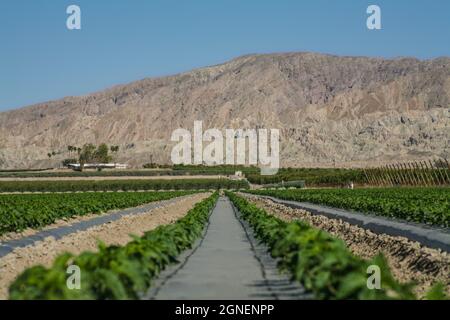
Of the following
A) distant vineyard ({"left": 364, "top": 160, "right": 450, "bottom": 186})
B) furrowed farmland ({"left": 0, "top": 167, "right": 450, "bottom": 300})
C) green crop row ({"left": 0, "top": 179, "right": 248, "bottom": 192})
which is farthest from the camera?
green crop row ({"left": 0, "top": 179, "right": 248, "bottom": 192})

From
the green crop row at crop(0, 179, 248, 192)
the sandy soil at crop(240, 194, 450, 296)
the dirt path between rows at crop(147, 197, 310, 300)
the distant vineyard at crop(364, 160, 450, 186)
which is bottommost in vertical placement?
the green crop row at crop(0, 179, 248, 192)

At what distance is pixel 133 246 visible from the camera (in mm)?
9961

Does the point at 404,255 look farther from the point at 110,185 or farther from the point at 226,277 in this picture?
the point at 110,185

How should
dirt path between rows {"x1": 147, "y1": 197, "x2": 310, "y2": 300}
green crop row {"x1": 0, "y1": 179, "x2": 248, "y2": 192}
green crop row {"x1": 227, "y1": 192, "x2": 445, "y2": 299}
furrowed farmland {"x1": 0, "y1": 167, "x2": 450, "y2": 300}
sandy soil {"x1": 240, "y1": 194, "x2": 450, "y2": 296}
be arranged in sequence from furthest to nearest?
green crop row {"x1": 0, "y1": 179, "x2": 248, "y2": 192} < sandy soil {"x1": 240, "y1": 194, "x2": 450, "y2": 296} < dirt path between rows {"x1": 147, "y1": 197, "x2": 310, "y2": 300} < furrowed farmland {"x1": 0, "y1": 167, "x2": 450, "y2": 300} < green crop row {"x1": 227, "y1": 192, "x2": 445, "y2": 299}

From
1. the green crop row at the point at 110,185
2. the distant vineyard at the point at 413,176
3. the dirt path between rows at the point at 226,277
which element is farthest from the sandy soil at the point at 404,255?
the green crop row at the point at 110,185

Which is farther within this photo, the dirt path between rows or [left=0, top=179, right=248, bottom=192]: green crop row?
[left=0, top=179, right=248, bottom=192]: green crop row

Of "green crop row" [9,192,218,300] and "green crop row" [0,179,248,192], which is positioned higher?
"green crop row" [9,192,218,300]

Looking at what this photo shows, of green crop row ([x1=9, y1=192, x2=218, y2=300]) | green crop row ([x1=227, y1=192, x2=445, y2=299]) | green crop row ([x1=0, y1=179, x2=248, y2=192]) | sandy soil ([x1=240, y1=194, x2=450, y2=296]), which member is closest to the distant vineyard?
green crop row ([x1=0, y1=179, x2=248, y2=192])

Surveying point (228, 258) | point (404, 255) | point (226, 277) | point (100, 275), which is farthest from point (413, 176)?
point (100, 275)

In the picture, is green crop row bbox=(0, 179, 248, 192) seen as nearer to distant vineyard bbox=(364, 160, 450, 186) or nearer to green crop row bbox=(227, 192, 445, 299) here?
distant vineyard bbox=(364, 160, 450, 186)

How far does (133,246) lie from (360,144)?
154m

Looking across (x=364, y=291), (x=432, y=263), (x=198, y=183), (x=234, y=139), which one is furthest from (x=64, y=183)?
(x=234, y=139)
